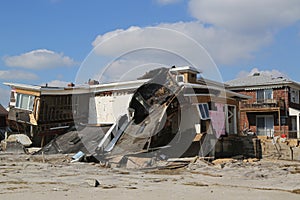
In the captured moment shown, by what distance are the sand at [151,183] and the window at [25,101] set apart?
1189 centimetres

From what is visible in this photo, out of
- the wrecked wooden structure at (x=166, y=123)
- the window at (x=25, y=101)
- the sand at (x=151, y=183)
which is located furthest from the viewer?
the window at (x=25, y=101)

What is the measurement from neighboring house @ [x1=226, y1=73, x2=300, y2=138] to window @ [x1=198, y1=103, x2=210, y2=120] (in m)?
15.2

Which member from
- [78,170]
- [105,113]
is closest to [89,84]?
[105,113]

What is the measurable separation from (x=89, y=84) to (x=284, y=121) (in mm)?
20001

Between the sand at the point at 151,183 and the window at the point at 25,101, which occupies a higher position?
the window at the point at 25,101

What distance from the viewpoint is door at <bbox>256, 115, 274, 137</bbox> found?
3847 cm

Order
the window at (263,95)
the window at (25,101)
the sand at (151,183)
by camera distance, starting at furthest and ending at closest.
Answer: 1. the window at (263,95)
2. the window at (25,101)
3. the sand at (151,183)

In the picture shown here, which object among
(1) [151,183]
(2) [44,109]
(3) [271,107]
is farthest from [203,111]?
(3) [271,107]

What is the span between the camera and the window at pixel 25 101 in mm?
29766

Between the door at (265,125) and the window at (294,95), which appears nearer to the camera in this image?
the door at (265,125)

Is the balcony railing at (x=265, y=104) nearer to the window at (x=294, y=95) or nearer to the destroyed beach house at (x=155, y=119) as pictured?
the window at (x=294, y=95)

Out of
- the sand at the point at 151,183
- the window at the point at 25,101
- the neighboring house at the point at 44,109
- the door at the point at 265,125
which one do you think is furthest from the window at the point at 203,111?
the door at the point at 265,125

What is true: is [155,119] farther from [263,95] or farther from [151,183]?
[263,95]

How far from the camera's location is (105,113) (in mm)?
28672
